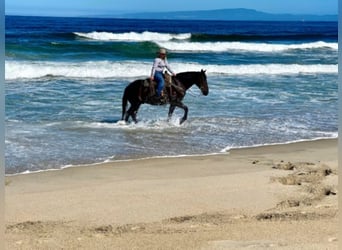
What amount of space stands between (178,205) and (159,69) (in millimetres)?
6213

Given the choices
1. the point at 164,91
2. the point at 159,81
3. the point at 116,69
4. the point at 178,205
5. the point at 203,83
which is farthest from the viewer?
the point at 116,69

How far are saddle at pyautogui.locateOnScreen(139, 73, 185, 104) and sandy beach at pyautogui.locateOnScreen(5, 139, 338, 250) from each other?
352 cm

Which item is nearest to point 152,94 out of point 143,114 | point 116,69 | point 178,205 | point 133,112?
point 133,112

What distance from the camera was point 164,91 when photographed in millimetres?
11695

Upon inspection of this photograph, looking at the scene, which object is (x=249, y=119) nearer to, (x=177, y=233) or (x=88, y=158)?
(x=88, y=158)

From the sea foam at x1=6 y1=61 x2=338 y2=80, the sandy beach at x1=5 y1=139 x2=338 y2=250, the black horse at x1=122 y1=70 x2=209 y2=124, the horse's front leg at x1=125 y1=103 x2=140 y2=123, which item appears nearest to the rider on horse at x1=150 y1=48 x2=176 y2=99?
the black horse at x1=122 y1=70 x2=209 y2=124

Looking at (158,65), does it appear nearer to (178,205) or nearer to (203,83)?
(203,83)

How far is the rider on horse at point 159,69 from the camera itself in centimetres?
1135

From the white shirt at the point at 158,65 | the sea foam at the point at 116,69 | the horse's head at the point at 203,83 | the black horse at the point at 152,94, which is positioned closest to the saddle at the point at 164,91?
the black horse at the point at 152,94

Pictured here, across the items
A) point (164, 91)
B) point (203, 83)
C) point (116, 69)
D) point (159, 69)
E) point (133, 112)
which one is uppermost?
point (159, 69)

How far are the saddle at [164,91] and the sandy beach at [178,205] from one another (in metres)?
3.52

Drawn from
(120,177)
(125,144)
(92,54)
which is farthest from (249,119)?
(92,54)

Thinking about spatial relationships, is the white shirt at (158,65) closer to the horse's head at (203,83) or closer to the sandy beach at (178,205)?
the horse's head at (203,83)

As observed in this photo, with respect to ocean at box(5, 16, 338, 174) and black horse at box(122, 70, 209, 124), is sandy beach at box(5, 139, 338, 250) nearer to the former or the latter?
ocean at box(5, 16, 338, 174)
